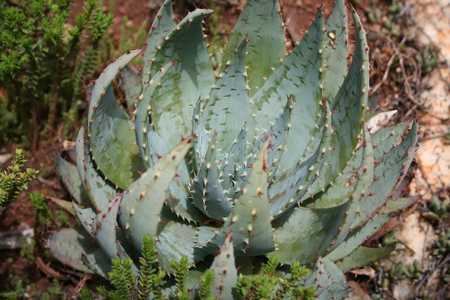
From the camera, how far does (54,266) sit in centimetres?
286

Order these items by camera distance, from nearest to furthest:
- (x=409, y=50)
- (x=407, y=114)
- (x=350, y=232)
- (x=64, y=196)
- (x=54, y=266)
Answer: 1. (x=350, y=232)
2. (x=54, y=266)
3. (x=64, y=196)
4. (x=407, y=114)
5. (x=409, y=50)

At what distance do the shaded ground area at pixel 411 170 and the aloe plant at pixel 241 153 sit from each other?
0.25 metres

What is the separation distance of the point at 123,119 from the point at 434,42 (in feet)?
6.31

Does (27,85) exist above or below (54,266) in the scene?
above

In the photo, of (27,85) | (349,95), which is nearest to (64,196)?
(27,85)

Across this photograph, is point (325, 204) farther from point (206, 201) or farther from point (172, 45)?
point (172, 45)

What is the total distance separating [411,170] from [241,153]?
2.59 ft

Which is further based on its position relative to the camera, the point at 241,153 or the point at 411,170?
the point at 411,170

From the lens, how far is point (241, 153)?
2.34m

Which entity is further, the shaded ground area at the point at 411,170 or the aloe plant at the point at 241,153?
the shaded ground area at the point at 411,170

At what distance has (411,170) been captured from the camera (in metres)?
2.68

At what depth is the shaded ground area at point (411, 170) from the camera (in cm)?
286

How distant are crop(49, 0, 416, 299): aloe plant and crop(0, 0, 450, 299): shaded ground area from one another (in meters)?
0.25

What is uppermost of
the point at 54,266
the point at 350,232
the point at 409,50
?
the point at 409,50
